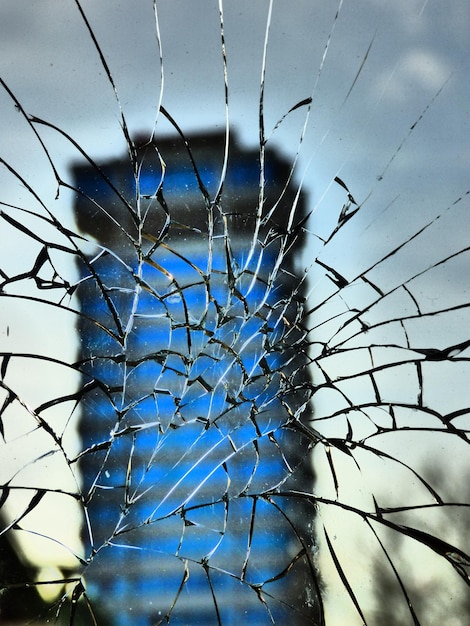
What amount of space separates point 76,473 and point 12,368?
16 cm

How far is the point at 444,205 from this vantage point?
0.87m

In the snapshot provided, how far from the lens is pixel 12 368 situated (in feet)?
2.86

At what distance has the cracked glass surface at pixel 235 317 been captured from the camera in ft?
2.81

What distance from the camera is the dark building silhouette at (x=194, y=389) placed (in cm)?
86

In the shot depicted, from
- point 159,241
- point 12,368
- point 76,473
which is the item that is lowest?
point 76,473

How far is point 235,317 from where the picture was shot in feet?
2.89

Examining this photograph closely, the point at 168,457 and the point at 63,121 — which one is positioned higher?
the point at 63,121

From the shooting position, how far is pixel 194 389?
88 cm

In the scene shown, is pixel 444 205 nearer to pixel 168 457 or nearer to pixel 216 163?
pixel 216 163

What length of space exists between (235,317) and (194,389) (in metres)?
0.11

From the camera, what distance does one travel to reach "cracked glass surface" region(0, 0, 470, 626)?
0.86 meters

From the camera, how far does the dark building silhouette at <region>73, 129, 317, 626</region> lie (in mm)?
862

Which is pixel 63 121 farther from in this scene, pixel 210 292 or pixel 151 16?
pixel 210 292

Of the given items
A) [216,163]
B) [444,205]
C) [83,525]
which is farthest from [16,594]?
[444,205]
